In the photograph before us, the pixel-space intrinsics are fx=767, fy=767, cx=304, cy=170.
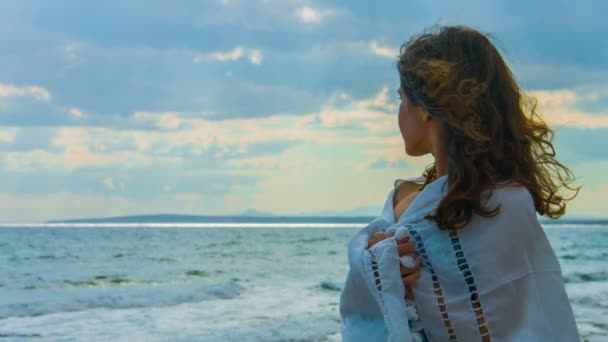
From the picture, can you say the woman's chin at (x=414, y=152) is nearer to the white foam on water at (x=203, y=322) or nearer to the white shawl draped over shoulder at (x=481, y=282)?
the white shawl draped over shoulder at (x=481, y=282)

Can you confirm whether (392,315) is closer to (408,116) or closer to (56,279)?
(408,116)

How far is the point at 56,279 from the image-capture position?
17.7 metres

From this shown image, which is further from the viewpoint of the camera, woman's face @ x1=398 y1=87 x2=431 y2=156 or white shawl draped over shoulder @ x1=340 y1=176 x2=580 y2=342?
woman's face @ x1=398 y1=87 x2=431 y2=156

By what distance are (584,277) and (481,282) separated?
16.7 metres

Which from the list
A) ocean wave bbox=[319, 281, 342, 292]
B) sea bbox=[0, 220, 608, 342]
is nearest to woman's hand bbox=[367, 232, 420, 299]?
sea bbox=[0, 220, 608, 342]

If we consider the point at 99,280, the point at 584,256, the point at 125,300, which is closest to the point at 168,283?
the point at 99,280

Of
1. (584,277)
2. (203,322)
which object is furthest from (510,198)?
(584,277)

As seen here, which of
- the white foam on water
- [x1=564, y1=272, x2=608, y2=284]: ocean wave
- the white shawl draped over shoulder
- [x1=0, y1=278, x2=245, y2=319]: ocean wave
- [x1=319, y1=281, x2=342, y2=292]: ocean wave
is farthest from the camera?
[x1=564, y1=272, x2=608, y2=284]: ocean wave

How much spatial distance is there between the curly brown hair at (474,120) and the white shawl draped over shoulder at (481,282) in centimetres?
3

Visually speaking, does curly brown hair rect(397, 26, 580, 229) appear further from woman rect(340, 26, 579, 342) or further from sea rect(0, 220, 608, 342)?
sea rect(0, 220, 608, 342)

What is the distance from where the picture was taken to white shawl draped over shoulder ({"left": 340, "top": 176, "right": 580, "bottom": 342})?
1331mm

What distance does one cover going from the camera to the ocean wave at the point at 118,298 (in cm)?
1185

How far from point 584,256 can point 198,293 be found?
16186 millimetres

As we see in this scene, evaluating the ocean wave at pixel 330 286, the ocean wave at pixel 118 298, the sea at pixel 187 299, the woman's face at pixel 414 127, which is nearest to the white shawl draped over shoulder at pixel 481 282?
the woman's face at pixel 414 127
